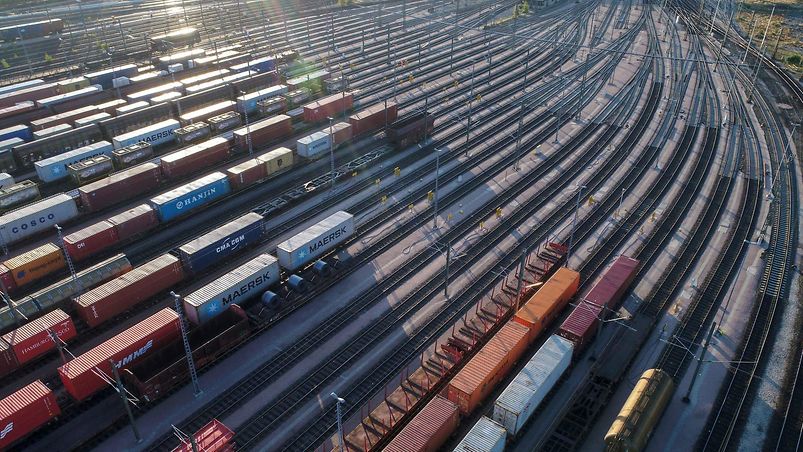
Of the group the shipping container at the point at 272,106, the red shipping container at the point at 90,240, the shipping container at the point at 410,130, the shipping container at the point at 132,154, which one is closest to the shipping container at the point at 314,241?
the red shipping container at the point at 90,240

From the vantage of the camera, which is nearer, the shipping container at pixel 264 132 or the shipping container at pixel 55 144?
the shipping container at pixel 55 144

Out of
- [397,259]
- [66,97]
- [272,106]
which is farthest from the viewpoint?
[272,106]

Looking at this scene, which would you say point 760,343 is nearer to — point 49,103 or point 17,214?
point 17,214

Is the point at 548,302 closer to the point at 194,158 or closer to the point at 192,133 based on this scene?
the point at 194,158

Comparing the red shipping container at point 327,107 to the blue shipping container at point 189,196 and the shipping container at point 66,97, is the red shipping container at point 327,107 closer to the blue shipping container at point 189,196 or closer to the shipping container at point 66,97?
the blue shipping container at point 189,196

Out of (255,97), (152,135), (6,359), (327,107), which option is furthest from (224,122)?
(6,359)

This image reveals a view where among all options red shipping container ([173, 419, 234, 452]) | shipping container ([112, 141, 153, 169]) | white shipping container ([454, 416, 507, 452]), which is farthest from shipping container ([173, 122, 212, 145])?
white shipping container ([454, 416, 507, 452])

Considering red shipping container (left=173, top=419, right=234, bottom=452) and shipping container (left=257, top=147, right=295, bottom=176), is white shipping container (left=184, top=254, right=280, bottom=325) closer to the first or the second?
red shipping container (left=173, top=419, right=234, bottom=452)
